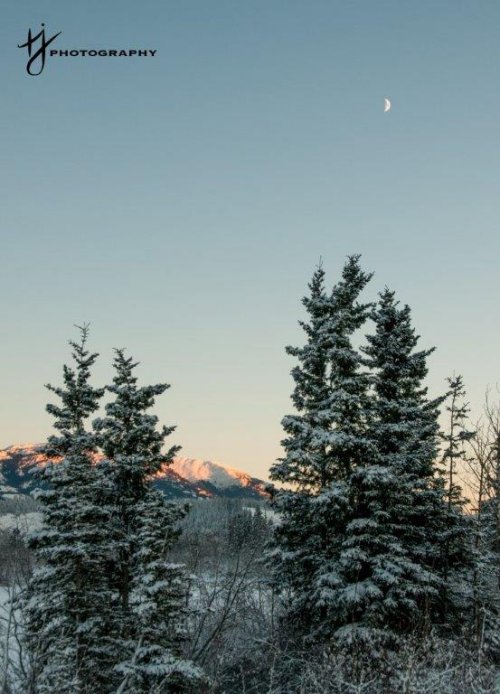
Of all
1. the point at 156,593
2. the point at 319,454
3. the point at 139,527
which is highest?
the point at 319,454

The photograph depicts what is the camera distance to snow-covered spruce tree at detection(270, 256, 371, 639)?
19.2 m

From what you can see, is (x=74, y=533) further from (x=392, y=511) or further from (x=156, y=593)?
(x=392, y=511)

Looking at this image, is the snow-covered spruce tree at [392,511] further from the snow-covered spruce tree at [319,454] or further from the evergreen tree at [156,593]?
the evergreen tree at [156,593]

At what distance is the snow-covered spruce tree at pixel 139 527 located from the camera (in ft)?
51.4

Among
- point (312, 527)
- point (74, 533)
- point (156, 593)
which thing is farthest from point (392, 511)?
point (74, 533)

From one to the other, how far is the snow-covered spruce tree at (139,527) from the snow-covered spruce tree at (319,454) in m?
4.25

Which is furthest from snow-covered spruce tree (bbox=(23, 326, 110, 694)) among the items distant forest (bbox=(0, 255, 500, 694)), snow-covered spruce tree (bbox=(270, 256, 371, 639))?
snow-covered spruce tree (bbox=(270, 256, 371, 639))

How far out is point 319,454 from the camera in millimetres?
19984

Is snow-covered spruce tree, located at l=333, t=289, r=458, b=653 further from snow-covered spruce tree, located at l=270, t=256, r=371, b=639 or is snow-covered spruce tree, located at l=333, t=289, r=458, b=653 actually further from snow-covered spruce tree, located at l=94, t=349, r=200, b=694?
snow-covered spruce tree, located at l=94, t=349, r=200, b=694

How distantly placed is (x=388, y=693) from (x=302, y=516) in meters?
12.4

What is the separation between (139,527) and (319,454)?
657 cm

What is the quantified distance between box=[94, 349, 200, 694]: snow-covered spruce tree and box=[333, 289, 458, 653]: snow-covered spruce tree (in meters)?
5.32

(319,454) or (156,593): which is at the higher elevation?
(319,454)

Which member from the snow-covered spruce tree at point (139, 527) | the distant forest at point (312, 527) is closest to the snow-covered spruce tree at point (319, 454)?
the distant forest at point (312, 527)
